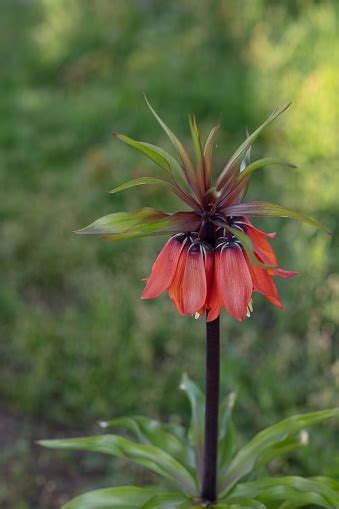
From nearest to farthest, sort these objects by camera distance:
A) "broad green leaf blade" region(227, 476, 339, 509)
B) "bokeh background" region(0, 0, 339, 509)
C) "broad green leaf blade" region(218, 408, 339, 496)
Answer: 1. "broad green leaf blade" region(227, 476, 339, 509)
2. "broad green leaf blade" region(218, 408, 339, 496)
3. "bokeh background" region(0, 0, 339, 509)

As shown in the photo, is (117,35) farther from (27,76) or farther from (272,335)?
(272,335)

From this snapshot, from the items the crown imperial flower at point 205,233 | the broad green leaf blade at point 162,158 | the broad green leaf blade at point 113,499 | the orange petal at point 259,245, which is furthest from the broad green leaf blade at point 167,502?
the broad green leaf blade at point 162,158

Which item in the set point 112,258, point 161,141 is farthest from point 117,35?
point 112,258

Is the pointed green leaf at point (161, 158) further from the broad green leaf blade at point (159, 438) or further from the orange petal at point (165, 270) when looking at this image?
the broad green leaf blade at point (159, 438)

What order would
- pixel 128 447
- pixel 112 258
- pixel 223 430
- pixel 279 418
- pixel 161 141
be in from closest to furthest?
pixel 128 447 < pixel 223 430 < pixel 279 418 < pixel 112 258 < pixel 161 141

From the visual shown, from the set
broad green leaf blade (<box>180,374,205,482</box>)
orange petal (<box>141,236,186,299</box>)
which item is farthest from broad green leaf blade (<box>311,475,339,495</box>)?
orange petal (<box>141,236,186,299</box>)

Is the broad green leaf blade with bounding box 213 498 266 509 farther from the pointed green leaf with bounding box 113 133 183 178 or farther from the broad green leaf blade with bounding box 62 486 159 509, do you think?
the pointed green leaf with bounding box 113 133 183 178
